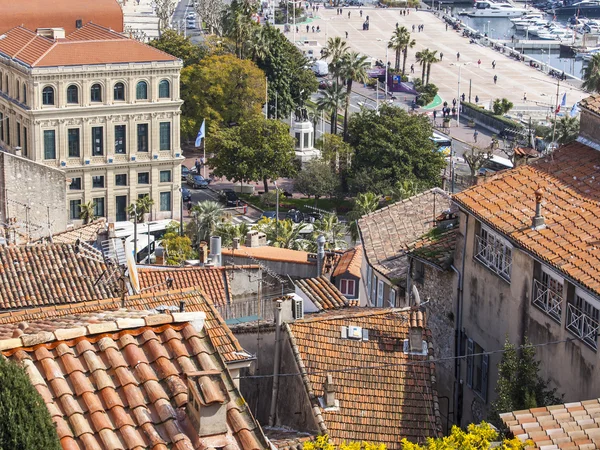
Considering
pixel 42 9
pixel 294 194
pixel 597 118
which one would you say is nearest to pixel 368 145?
pixel 294 194

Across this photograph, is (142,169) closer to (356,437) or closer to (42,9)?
(42,9)

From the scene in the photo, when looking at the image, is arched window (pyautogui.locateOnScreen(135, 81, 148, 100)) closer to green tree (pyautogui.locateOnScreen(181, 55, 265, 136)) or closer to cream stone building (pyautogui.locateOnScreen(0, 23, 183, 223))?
cream stone building (pyautogui.locateOnScreen(0, 23, 183, 223))

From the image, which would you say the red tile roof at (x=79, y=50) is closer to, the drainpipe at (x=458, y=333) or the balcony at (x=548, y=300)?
the drainpipe at (x=458, y=333)

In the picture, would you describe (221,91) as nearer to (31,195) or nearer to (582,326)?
(31,195)

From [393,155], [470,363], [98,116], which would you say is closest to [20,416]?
[470,363]

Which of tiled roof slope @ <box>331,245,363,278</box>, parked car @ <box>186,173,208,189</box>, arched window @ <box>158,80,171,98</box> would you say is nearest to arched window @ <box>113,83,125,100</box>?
arched window @ <box>158,80,171,98</box>

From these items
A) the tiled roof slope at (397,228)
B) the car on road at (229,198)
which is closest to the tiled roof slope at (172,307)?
the tiled roof slope at (397,228)
